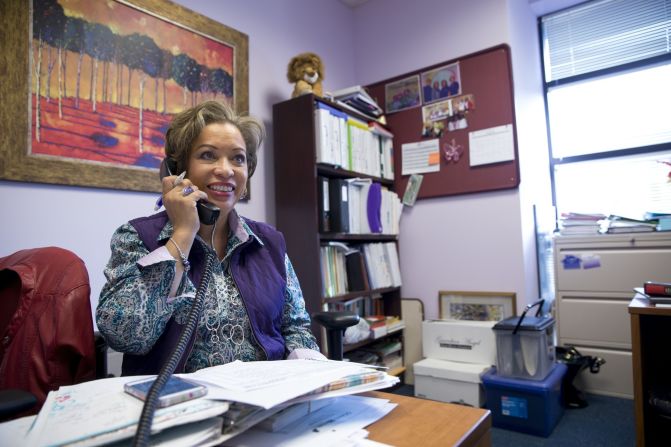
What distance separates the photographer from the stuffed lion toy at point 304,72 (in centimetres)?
238

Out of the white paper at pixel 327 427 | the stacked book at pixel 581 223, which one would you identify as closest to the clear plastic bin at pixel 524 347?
the stacked book at pixel 581 223


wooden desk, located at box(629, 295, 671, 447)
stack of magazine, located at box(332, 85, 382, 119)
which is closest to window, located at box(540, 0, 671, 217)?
wooden desk, located at box(629, 295, 671, 447)

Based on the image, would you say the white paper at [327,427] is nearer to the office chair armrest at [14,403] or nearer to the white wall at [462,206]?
the office chair armrest at [14,403]

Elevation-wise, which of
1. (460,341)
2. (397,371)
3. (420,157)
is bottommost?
(397,371)

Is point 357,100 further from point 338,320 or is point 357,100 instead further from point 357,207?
point 338,320

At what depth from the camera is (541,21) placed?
3.06 m

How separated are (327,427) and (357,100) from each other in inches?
90.8

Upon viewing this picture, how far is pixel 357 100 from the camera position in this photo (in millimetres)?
2619

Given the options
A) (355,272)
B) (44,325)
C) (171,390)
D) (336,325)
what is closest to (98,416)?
(171,390)

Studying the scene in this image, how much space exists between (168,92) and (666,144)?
3045 mm

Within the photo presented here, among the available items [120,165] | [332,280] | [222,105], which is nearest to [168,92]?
[120,165]

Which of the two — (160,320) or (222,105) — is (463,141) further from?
(160,320)

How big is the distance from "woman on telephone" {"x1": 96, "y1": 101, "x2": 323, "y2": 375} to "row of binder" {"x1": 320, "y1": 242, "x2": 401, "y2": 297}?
1.00 metres

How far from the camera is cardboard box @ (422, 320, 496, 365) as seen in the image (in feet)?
7.71
